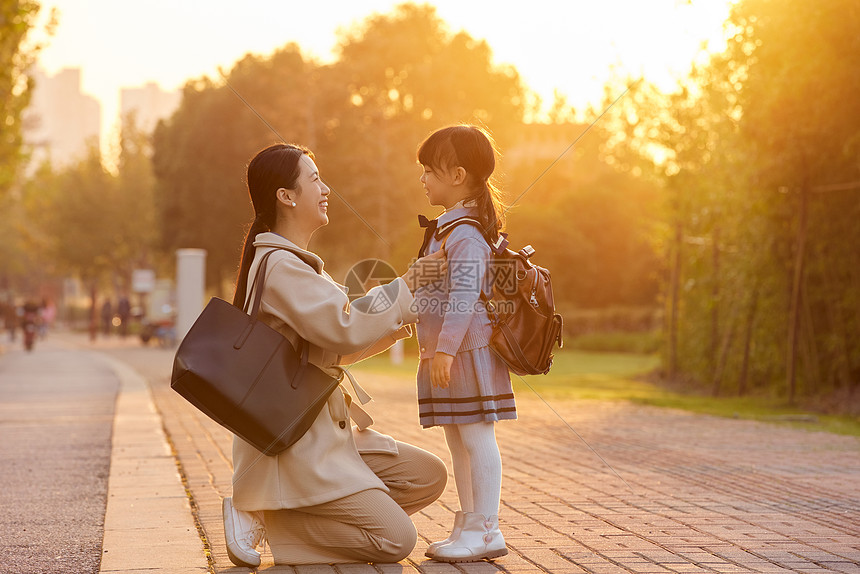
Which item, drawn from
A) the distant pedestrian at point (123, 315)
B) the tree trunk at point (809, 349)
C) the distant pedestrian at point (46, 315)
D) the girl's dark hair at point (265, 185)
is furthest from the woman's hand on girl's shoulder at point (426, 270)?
the distant pedestrian at point (46, 315)

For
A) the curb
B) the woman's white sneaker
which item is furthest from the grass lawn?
the woman's white sneaker

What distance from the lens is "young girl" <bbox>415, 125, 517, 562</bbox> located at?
4234 mm

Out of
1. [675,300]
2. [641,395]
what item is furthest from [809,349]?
[675,300]

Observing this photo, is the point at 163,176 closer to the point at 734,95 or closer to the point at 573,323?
the point at 573,323

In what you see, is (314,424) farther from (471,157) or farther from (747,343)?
(747,343)

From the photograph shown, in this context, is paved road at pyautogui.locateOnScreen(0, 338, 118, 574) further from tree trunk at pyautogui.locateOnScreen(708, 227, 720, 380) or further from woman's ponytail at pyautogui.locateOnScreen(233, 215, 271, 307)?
tree trunk at pyautogui.locateOnScreen(708, 227, 720, 380)

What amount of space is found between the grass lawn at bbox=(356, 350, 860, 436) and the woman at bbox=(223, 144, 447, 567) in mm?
6751

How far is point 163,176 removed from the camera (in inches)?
1984

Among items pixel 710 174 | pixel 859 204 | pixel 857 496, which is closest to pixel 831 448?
pixel 857 496

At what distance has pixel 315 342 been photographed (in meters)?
4.11

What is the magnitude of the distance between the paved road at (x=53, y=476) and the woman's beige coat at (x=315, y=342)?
0.81 meters

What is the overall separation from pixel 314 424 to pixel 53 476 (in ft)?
11.3

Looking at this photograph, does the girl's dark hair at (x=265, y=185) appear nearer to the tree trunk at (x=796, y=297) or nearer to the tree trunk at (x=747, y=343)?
the tree trunk at (x=796, y=297)

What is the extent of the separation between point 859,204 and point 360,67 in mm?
27409
